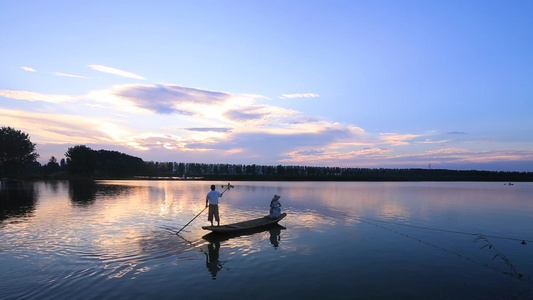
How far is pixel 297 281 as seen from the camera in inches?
427

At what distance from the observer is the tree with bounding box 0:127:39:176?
9306 cm

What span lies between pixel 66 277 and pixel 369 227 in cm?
1786

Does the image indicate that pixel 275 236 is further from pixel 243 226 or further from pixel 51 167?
pixel 51 167

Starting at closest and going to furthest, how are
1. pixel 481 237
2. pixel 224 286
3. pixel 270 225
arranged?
1. pixel 224 286
2. pixel 481 237
3. pixel 270 225

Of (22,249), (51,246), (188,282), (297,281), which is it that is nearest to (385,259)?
(297,281)

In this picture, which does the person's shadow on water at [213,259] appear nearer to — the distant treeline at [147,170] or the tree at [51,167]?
the distant treeline at [147,170]

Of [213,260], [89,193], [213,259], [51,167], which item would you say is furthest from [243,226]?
[51,167]

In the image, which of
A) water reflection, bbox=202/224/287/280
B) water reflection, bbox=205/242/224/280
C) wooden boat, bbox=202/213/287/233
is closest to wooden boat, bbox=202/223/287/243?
water reflection, bbox=202/224/287/280

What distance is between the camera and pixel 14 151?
94.8 m

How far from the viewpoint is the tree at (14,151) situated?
93062 mm

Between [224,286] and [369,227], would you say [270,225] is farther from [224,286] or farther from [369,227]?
[224,286]

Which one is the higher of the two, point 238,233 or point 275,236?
point 238,233

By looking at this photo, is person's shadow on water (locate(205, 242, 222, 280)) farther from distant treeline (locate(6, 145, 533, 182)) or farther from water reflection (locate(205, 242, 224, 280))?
distant treeline (locate(6, 145, 533, 182))

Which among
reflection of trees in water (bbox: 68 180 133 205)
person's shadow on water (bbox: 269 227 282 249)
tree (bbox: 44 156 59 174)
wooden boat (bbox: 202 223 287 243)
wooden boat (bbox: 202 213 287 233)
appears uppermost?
tree (bbox: 44 156 59 174)
